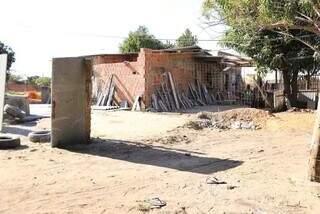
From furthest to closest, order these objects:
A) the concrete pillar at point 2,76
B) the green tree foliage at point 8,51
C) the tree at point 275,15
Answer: the green tree foliage at point 8,51, the concrete pillar at point 2,76, the tree at point 275,15

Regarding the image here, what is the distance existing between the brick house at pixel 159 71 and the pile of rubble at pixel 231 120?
23.0 feet

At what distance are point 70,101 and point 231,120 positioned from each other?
8.39 m

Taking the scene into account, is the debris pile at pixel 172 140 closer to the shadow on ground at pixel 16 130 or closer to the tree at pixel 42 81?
the shadow on ground at pixel 16 130

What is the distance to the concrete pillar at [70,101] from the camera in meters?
11.7

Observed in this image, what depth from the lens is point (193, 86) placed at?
29.9 m

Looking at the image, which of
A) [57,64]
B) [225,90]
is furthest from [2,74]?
[225,90]

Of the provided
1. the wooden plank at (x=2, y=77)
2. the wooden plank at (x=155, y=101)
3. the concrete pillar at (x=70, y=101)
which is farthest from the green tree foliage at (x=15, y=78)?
the concrete pillar at (x=70, y=101)

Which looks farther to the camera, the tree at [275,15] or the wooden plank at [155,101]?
the wooden plank at [155,101]

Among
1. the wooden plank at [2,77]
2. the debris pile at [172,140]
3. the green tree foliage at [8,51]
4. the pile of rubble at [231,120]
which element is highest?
the green tree foliage at [8,51]

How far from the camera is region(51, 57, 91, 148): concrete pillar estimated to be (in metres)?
11.7

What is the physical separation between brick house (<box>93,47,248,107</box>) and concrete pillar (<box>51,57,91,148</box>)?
43.5 ft

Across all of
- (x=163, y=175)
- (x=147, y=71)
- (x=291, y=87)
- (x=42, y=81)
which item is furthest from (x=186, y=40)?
(x=163, y=175)

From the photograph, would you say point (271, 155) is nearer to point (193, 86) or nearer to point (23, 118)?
point (23, 118)

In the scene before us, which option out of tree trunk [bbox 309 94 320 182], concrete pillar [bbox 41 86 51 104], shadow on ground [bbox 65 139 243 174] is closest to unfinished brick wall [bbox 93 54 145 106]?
concrete pillar [bbox 41 86 51 104]
